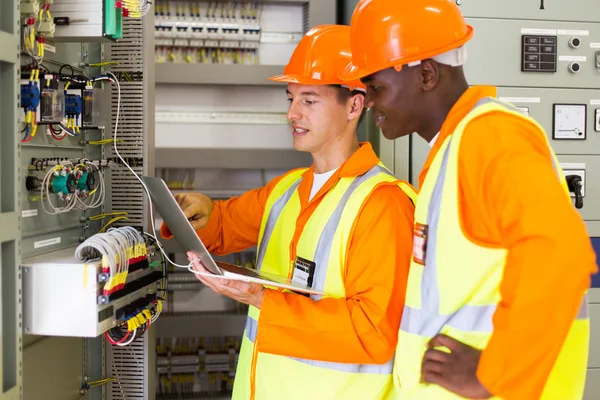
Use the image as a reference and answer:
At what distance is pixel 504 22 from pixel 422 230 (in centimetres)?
162

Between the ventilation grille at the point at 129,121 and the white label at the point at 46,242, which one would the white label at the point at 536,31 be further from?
the white label at the point at 46,242

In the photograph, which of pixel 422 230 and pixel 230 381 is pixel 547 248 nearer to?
pixel 422 230

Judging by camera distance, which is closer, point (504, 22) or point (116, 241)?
point (116, 241)

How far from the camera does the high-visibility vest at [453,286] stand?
3.96 ft

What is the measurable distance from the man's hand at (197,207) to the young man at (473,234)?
889mm

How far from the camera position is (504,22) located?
8.50 feet

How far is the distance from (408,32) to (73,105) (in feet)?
3.72

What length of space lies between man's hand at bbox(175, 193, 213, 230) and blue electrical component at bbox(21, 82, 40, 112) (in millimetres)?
640

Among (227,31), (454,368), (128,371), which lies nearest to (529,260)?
(454,368)

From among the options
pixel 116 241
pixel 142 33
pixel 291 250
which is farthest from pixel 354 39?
pixel 142 33

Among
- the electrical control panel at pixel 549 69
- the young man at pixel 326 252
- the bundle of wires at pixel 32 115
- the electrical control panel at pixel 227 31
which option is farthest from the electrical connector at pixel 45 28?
the electrical control panel at pixel 549 69

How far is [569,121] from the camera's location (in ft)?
8.63

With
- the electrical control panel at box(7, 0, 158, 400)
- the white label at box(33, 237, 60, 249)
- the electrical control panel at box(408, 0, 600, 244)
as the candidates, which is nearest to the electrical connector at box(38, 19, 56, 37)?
the electrical control panel at box(7, 0, 158, 400)

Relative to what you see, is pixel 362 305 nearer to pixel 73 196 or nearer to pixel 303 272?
pixel 303 272
